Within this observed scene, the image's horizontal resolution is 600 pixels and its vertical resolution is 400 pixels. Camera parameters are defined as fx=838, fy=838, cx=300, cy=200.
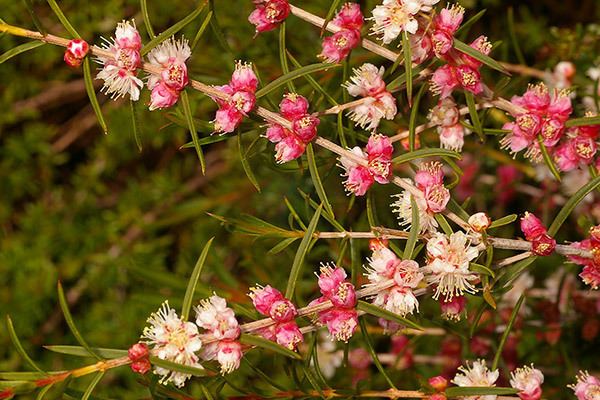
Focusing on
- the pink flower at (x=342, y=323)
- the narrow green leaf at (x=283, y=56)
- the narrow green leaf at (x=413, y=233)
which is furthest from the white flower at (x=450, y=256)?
the narrow green leaf at (x=283, y=56)

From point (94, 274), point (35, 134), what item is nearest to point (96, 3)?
point (35, 134)

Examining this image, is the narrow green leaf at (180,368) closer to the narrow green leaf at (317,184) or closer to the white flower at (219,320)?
the white flower at (219,320)

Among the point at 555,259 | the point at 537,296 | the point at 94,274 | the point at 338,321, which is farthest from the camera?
the point at 94,274

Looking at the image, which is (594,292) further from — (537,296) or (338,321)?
(338,321)

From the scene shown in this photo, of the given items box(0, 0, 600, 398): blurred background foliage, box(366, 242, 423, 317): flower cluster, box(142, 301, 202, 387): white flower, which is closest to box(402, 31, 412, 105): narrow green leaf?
box(366, 242, 423, 317): flower cluster

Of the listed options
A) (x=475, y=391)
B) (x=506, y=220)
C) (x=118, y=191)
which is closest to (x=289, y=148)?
(x=506, y=220)

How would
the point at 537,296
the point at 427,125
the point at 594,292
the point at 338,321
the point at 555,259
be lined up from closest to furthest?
1. the point at 338,321
2. the point at 427,125
3. the point at 594,292
4. the point at 537,296
5. the point at 555,259
